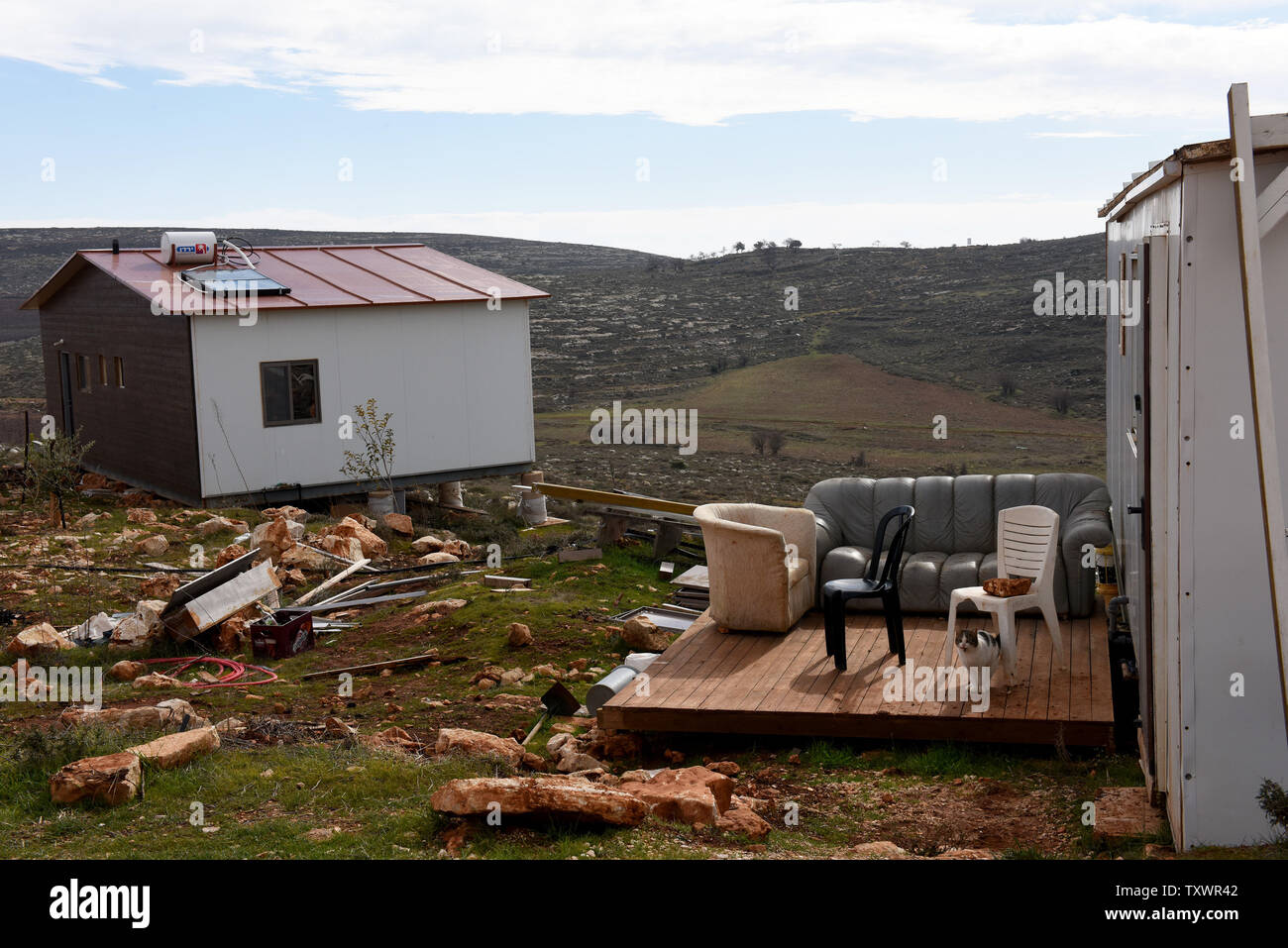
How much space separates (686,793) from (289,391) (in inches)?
487

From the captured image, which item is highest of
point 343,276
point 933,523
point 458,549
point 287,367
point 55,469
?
point 343,276

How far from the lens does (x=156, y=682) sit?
27.6 feet

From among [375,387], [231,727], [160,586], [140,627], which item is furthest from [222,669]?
[375,387]

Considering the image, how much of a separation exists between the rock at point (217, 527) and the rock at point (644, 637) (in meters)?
6.76

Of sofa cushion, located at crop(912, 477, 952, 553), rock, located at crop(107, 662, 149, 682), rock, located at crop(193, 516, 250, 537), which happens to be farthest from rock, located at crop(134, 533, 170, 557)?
sofa cushion, located at crop(912, 477, 952, 553)

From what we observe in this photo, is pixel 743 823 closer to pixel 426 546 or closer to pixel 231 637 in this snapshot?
pixel 231 637

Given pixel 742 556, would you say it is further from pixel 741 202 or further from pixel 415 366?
pixel 741 202

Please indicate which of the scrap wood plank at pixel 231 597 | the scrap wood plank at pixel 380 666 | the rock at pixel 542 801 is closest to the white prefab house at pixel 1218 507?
the rock at pixel 542 801

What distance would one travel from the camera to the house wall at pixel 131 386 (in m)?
16.0

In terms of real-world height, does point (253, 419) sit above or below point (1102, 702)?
above

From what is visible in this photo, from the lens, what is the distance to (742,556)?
26.0 ft

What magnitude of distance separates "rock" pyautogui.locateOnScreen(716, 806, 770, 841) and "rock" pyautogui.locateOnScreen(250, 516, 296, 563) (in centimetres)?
832

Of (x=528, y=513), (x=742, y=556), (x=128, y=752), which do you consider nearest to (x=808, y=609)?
(x=742, y=556)
